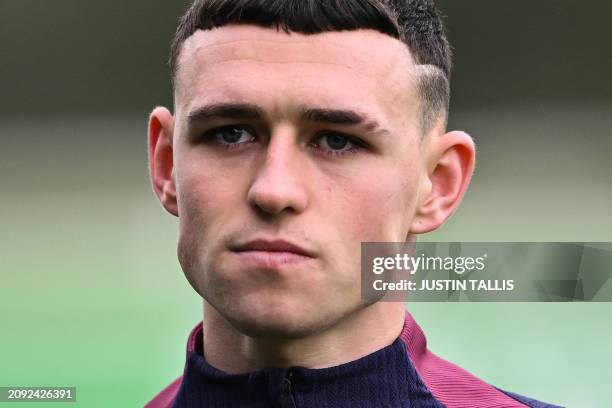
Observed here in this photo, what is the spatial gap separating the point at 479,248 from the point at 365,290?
5.01ft

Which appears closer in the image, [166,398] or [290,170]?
[290,170]

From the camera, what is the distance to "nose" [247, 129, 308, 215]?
1957 millimetres

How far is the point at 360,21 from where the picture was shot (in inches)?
85.6

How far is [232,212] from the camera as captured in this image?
6.73ft

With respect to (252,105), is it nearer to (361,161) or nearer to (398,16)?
(361,161)

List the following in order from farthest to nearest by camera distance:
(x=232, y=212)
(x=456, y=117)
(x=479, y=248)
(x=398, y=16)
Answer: (x=456, y=117) < (x=479, y=248) < (x=398, y=16) < (x=232, y=212)

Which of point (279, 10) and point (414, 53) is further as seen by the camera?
point (414, 53)

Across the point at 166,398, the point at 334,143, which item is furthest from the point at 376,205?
the point at 166,398

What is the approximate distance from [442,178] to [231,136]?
61 centimetres

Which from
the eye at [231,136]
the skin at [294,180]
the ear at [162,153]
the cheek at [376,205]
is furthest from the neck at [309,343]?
the eye at [231,136]

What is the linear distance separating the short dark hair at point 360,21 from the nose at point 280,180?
29cm

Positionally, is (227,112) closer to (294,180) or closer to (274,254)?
(294,180)

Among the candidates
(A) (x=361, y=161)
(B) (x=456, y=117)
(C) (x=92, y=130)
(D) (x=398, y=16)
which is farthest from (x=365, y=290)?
(C) (x=92, y=130)

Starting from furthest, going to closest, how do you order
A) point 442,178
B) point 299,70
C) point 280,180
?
point 442,178, point 299,70, point 280,180
